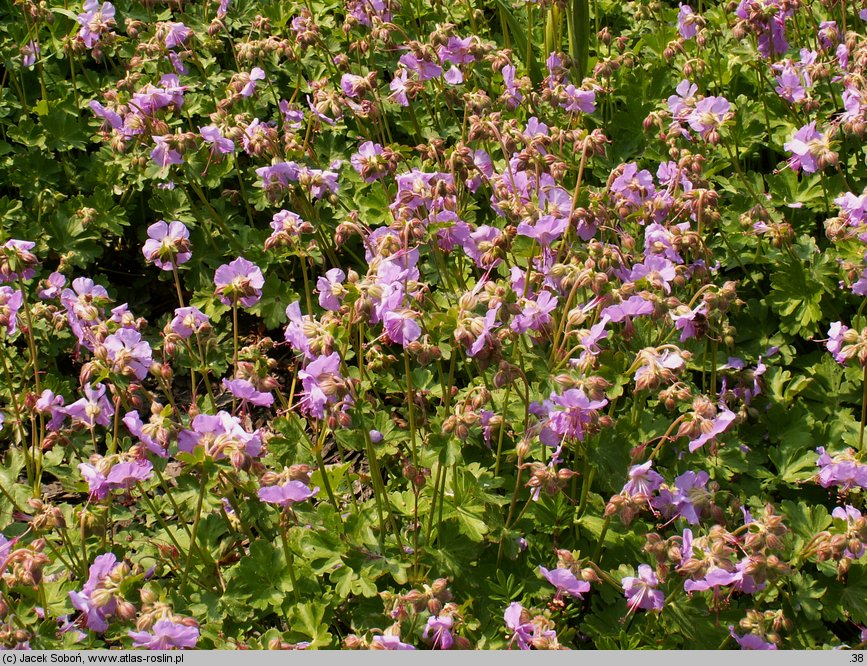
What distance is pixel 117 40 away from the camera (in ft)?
14.1

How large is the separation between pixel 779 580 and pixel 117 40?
338 centimetres

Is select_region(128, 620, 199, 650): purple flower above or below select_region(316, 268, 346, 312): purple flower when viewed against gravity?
below

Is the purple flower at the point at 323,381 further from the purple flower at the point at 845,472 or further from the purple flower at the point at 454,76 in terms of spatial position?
the purple flower at the point at 454,76

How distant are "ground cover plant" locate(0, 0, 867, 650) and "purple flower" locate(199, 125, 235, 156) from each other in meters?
0.01

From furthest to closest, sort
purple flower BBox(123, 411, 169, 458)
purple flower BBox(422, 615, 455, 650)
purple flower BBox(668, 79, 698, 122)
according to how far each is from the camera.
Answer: purple flower BBox(668, 79, 698, 122), purple flower BBox(123, 411, 169, 458), purple flower BBox(422, 615, 455, 650)

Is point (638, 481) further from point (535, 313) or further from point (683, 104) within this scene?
point (683, 104)

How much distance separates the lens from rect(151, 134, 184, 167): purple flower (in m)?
3.46

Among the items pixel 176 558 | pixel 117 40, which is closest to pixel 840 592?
pixel 176 558

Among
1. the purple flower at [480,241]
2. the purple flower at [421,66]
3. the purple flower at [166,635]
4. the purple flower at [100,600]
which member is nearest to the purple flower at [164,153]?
the purple flower at [421,66]

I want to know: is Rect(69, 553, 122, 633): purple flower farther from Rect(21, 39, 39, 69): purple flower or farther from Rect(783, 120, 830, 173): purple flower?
Rect(21, 39, 39, 69): purple flower

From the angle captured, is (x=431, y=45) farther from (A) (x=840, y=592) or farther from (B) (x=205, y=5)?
(A) (x=840, y=592)

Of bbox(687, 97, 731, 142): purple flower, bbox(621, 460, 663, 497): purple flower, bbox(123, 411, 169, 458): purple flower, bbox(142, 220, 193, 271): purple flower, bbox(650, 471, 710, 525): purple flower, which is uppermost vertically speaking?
bbox(687, 97, 731, 142): purple flower

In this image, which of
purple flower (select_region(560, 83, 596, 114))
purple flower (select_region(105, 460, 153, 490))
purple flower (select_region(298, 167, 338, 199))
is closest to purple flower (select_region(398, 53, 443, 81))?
purple flower (select_region(560, 83, 596, 114))

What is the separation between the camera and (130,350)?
263 centimetres
